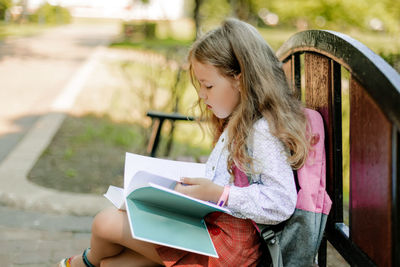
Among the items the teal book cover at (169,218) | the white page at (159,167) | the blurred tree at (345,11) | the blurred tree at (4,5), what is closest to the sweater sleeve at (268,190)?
the teal book cover at (169,218)

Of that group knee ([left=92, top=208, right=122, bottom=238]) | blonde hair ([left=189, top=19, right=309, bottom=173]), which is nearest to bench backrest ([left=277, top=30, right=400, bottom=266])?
blonde hair ([left=189, top=19, right=309, bottom=173])

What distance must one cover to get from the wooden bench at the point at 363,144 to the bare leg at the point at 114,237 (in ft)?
2.31

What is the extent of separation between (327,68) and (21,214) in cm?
225

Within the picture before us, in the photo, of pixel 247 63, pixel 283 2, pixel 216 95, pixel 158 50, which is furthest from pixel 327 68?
pixel 283 2

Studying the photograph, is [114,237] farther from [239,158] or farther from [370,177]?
[370,177]

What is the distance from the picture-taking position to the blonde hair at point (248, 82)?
1740 mm

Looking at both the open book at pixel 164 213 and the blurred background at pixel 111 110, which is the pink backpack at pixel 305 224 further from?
the blurred background at pixel 111 110

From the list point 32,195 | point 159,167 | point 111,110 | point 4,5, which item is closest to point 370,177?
point 159,167

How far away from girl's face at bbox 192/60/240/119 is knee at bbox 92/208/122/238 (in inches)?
22.0

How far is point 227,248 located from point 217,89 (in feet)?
1.95

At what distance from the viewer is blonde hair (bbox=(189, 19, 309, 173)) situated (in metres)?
1.74

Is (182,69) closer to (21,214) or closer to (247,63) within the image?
(21,214)

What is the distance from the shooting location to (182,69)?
163 inches

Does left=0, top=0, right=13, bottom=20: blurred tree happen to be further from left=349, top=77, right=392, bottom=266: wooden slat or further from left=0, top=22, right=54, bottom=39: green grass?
left=349, top=77, right=392, bottom=266: wooden slat
